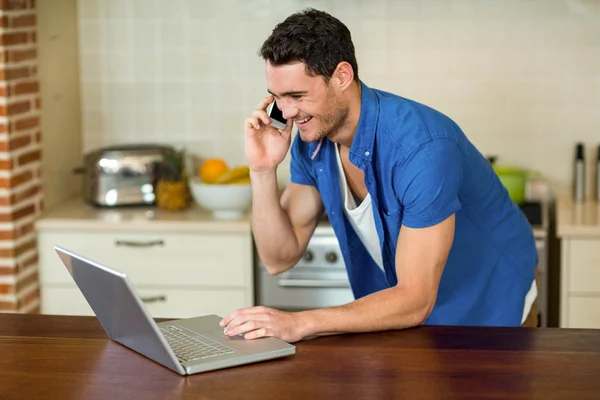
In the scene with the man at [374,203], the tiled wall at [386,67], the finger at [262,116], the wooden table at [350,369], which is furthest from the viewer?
the tiled wall at [386,67]

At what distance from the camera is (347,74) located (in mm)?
2256

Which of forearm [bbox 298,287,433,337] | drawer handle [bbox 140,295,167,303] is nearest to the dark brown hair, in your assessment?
forearm [bbox 298,287,433,337]

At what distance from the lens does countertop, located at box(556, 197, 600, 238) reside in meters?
3.55

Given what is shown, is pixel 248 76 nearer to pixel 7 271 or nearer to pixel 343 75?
pixel 7 271

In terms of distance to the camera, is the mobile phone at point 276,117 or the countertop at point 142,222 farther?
the countertop at point 142,222

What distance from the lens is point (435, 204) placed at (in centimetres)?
212

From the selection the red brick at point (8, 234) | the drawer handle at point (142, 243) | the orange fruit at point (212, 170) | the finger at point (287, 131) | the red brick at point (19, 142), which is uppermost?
the finger at point (287, 131)

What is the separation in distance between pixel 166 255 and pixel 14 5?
110 cm

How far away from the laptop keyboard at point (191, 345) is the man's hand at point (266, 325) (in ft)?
0.20

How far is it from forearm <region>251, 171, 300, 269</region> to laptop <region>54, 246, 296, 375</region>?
20.1 inches

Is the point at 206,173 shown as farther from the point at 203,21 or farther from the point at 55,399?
the point at 55,399

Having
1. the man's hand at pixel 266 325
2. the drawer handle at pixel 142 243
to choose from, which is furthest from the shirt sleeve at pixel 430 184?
the drawer handle at pixel 142 243

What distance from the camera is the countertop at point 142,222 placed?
372cm

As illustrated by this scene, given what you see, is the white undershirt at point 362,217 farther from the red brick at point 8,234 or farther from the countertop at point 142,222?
the red brick at point 8,234
